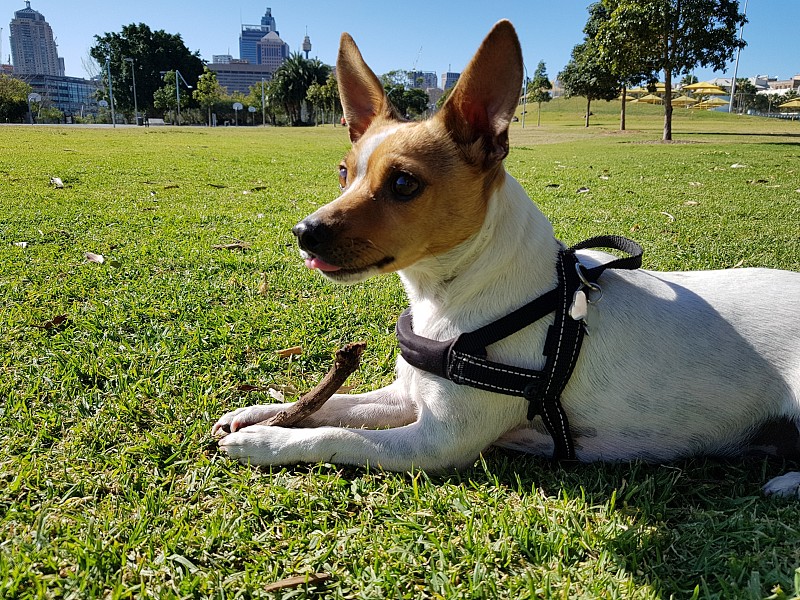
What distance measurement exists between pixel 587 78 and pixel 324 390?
1680 inches

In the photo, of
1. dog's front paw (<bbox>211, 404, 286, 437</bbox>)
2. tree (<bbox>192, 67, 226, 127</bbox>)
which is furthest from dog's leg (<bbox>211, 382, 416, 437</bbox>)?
tree (<bbox>192, 67, 226, 127</bbox>)

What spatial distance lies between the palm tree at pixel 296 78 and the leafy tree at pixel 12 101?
3590 centimetres

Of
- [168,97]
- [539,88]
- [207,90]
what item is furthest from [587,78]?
[168,97]

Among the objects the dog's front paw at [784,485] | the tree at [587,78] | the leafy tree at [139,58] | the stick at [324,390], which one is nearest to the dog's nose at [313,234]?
the stick at [324,390]

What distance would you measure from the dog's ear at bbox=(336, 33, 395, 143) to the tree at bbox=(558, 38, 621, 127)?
122ft

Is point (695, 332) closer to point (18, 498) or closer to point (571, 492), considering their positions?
point (571, 492)

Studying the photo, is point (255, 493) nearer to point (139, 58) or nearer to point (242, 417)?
point (242, 417)

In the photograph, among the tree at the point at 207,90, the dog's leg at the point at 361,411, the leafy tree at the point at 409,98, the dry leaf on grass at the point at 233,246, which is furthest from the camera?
the leafy tree at the point at 409,98

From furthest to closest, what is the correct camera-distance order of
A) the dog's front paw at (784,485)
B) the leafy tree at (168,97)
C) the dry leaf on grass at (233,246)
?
the leafy tree at (168,97), the dry leaf on grass at (233,246), the dog's front paw at (784,485)

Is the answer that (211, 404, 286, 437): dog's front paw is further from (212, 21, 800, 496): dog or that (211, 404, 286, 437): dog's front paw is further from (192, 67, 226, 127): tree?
(192, 67, 226, 127): tree

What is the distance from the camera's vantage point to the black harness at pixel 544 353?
2.32 m

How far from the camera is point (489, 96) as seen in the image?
2469 mm

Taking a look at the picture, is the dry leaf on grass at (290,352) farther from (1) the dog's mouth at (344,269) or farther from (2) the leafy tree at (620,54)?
(2) the leafy tree at (620,54)

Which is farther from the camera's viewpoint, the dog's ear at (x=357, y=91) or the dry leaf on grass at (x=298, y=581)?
the dog's ear at (x=357, y=91)
